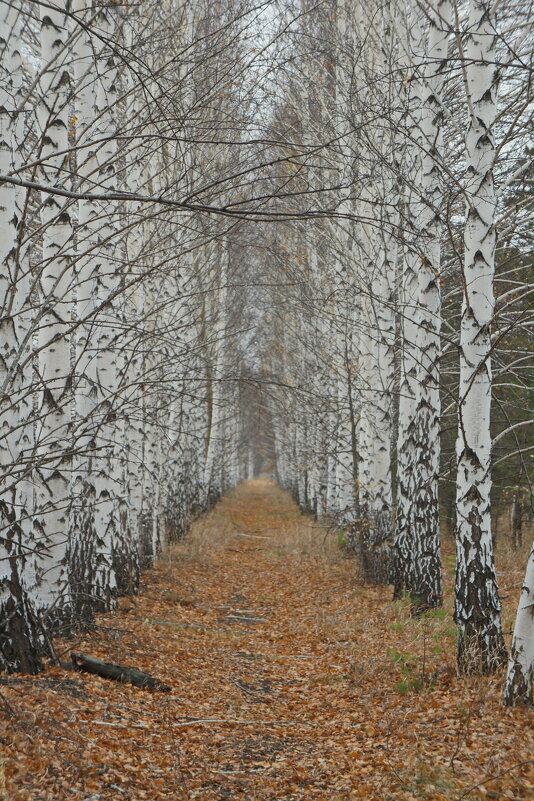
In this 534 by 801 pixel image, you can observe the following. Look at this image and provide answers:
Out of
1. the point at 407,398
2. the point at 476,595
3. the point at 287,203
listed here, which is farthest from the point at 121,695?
the point at 287,203

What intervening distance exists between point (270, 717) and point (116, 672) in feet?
4.65

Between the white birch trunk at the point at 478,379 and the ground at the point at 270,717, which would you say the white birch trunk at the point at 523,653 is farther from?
the white birch trunk at the point at 478,379

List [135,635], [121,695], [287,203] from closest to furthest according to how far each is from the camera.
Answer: [121,695] < [135,635] < [287,203]

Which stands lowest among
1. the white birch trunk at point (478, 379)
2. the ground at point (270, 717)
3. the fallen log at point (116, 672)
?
the ground at point (270, 717)

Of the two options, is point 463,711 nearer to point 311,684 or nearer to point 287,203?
point 311,684

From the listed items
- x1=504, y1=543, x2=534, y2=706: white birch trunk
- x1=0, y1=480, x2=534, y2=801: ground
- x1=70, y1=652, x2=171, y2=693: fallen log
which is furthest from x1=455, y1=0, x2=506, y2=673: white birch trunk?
x1=70, y1=652, x2=171, y2=693: fallen log

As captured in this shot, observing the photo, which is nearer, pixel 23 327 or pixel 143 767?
pixel 143 767

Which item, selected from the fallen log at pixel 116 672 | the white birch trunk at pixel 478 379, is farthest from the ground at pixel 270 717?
the white birch trunk at pixel 478 379

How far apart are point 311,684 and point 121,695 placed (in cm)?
199

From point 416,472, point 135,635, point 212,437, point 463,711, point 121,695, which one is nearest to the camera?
point 463,711

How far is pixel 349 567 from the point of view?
13562 millimetres

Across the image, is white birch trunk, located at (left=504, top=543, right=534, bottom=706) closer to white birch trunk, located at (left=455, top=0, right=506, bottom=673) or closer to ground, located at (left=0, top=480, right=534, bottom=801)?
ground, located at (left=0, top=480, right=534, bottom=801)

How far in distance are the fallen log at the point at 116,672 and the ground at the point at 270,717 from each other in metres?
0.11

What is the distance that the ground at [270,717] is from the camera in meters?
4.27
